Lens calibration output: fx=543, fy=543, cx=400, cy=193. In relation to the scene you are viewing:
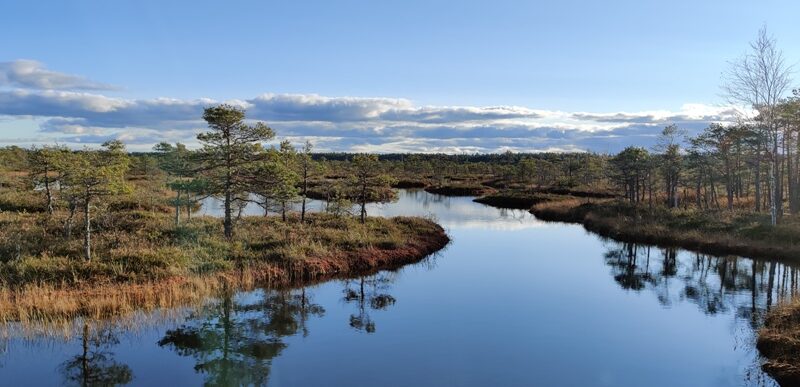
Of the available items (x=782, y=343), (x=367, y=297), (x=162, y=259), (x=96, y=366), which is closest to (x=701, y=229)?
(x=782, y=343)

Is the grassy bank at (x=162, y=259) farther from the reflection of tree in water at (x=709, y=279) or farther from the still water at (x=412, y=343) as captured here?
the reflection of tree in water at (x=709, y=279)

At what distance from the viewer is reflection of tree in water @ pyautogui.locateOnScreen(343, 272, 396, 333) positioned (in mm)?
18500

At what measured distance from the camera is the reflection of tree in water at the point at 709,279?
21.5m

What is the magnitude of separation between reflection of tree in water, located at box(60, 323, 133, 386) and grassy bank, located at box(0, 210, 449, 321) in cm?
187

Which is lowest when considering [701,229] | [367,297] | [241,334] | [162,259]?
[367,297]

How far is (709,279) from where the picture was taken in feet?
86.0

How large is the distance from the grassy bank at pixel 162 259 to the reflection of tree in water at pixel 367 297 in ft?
4.96

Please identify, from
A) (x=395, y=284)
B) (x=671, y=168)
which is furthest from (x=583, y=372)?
(x=671, y=168)

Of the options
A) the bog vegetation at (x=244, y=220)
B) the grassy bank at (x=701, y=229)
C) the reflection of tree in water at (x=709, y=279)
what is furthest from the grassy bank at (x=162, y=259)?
the grassy bank at (x=701, y=229)

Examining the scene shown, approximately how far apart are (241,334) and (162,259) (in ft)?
22.1

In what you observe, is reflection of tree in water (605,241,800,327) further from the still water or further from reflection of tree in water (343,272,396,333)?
reflection of tree in water (343,272,396,333)

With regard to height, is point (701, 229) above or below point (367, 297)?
above

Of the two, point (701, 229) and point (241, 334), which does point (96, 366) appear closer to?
point (241, 334)

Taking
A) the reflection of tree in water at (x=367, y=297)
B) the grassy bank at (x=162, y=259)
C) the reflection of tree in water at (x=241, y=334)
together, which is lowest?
the reflection of tree in water at (x=367, y=297)
